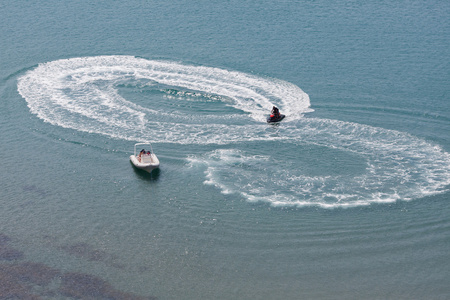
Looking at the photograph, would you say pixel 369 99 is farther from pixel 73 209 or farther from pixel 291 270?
pixel 73 209

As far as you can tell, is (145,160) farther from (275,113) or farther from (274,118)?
(275,113)

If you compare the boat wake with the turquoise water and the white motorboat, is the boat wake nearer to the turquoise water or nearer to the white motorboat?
the turquoise water

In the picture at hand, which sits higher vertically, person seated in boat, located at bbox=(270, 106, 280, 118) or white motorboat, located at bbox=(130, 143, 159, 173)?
person seated in boat, located at bbox=(270, 106, 280, 118)

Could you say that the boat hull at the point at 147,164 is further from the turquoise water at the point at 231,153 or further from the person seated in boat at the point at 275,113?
the person seated in boat at the point at 275,113

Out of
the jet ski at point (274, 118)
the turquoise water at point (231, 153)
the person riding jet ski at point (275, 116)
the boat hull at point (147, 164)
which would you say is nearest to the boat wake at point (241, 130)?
the turquoise water at point (231, 153)

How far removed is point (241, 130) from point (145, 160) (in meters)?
12.6

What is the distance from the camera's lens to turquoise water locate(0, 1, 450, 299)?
40.1m

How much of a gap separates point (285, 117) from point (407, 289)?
94.0ft

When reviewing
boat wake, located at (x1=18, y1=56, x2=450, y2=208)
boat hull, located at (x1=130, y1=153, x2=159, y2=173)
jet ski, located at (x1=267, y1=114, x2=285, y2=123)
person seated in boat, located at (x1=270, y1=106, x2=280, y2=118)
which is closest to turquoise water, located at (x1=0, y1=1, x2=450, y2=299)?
boat wake, located at (x1=18, y1=56, x2=450, y2=208)

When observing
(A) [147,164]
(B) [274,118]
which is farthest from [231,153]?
(A) [147,164]

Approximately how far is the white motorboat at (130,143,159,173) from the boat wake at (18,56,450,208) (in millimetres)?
3916

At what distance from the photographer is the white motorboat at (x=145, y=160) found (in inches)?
2034

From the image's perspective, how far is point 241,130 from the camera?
59.1 meters

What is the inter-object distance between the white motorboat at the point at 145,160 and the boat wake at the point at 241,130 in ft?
12.8
